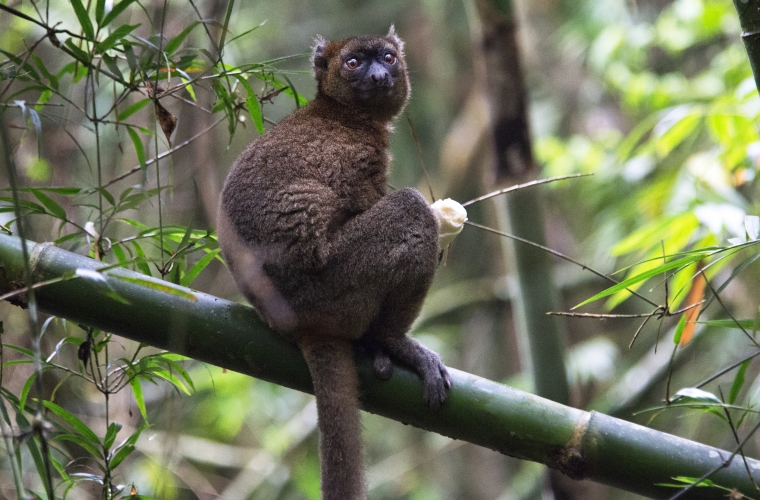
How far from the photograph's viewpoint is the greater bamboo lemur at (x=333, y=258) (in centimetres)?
249

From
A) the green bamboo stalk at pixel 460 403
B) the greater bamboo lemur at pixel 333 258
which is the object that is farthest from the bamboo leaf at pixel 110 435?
the greater bamboo lemur at pixel 333 258

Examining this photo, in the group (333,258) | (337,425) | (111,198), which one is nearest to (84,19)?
(111,198)

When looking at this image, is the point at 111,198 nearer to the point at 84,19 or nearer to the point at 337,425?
the point at 84,19

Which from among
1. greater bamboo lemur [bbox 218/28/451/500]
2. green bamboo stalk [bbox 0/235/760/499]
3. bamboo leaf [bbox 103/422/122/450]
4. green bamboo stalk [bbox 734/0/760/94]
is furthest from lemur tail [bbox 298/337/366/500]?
green bamboo stalk [bbox 734/0/760/94]

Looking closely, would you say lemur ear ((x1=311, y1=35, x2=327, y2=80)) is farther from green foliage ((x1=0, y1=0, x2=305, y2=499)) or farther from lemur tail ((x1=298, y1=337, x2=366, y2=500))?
lemur tail ((x1=298, y1=337, x2=366, y2=500))

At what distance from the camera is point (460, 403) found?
2375 mm

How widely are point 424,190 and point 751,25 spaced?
6.40 metres

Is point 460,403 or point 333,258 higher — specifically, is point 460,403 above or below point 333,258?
below

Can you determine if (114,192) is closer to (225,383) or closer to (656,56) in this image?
(225,383)

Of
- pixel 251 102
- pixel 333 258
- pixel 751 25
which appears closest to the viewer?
pixel 751 25

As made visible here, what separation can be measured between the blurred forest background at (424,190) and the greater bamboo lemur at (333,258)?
0.23m

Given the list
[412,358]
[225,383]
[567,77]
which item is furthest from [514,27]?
[567,77]

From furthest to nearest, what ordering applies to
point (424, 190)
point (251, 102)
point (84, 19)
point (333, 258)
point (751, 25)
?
point (424, 190)
point (333, 258)
point (251, 102)
point (84, 19)
point (751, 25)

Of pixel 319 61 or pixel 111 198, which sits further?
pixel 319 61
